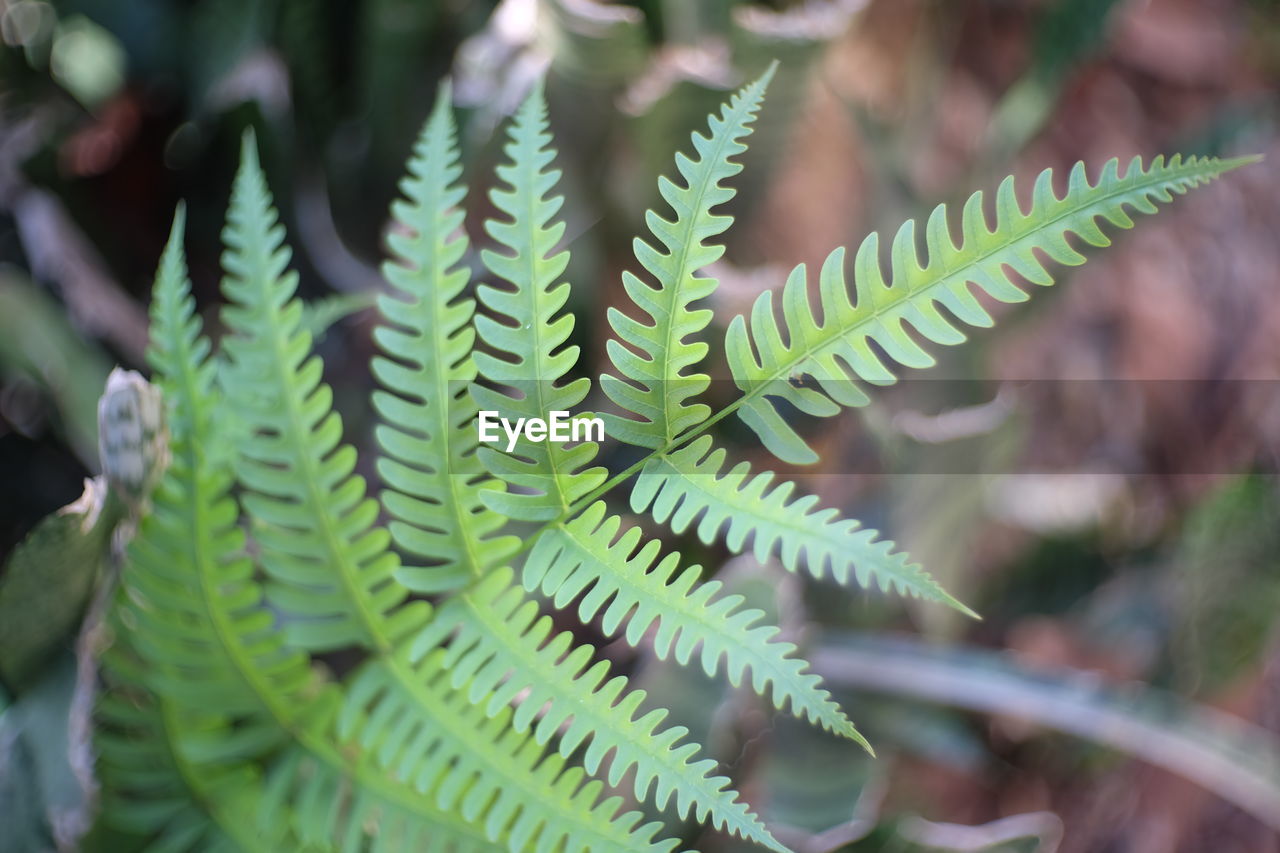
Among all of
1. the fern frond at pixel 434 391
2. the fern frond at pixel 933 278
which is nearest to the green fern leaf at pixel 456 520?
the fern frond at pixel 434 391

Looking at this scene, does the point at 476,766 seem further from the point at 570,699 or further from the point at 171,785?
the point at 171,785

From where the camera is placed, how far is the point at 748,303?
58 centimetres

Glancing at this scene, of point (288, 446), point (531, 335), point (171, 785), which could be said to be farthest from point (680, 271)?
point (171, 785)

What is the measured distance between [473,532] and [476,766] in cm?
9

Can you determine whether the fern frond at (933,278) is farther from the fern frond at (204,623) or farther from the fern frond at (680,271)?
the fern frond at (204,623)

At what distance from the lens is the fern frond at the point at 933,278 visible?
1.01ft

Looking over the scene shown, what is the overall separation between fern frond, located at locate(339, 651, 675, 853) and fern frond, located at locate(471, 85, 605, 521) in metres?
0.09

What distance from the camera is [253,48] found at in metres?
0.66

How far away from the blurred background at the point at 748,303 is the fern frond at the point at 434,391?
0.14 m

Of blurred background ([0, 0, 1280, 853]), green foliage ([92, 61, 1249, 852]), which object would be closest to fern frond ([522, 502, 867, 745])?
green foliage ([92, 61, 1249, 852])

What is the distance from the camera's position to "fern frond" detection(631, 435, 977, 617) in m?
0.32

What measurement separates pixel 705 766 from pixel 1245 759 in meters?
0.56

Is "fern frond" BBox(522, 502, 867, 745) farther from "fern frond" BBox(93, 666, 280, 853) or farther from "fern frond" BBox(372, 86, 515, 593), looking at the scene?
"fern frond" BBox(93, 666, 280, 853)

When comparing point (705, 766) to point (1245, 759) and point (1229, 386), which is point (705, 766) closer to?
point (1245, 759)
